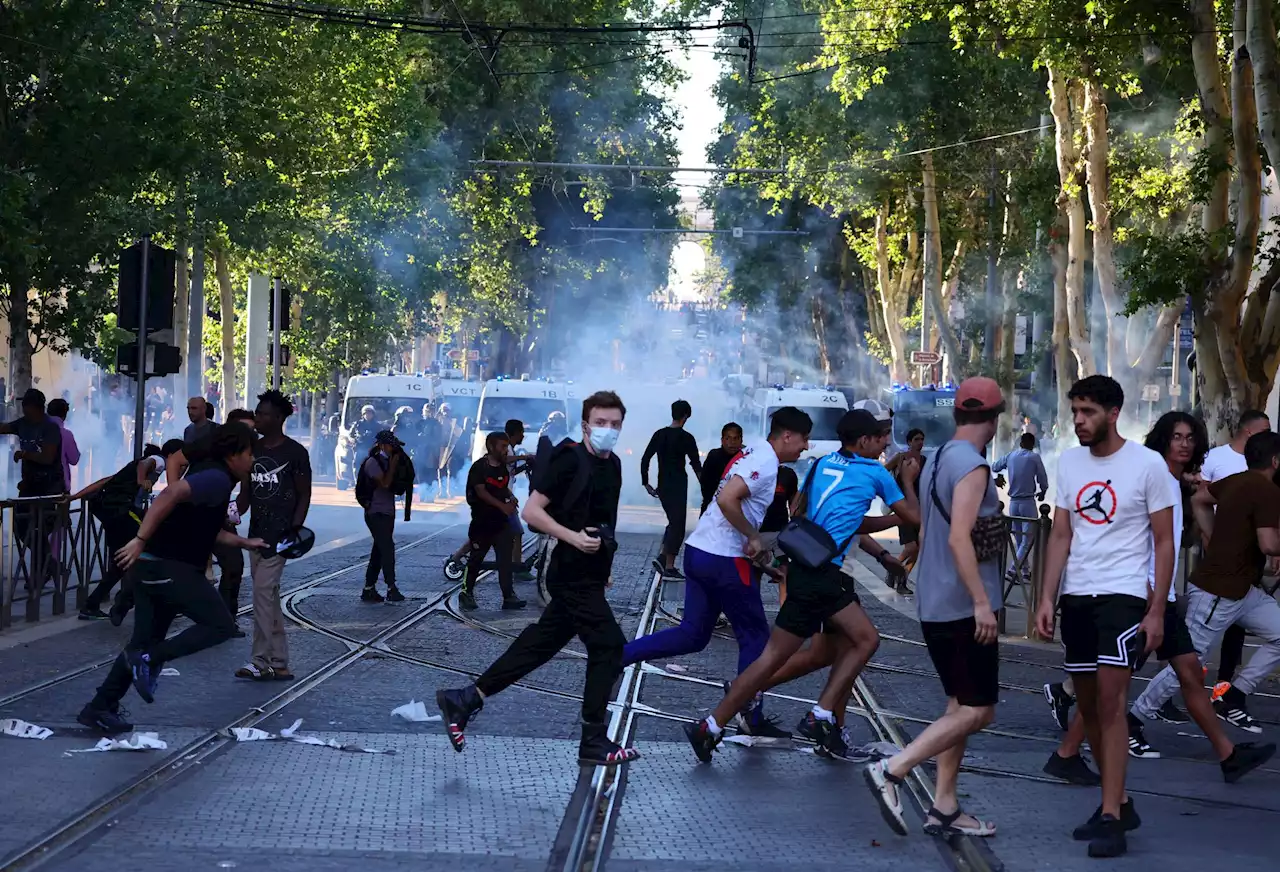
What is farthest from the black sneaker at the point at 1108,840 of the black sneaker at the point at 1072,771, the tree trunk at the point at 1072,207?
the tree trunk at the point at 1072,207

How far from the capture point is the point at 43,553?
1338 cm

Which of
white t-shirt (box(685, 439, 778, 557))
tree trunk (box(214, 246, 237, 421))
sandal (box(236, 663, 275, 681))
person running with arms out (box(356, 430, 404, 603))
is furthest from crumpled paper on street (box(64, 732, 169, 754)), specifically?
tree trunk (box(214, 246, 237, 421))

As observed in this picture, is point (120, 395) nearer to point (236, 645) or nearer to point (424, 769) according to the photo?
point (236, 645)

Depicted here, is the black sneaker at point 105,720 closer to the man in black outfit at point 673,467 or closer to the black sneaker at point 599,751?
the black sneaker at point 599,751

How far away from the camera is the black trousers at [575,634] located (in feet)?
26.3

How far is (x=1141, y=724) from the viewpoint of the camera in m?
8.98

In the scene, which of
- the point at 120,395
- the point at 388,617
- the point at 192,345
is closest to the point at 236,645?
the point at 388,617

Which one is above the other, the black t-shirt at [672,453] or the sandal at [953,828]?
the black t-shirt at [672,453]

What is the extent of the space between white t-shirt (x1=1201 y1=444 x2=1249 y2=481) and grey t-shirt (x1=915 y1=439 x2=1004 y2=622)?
3510 mm

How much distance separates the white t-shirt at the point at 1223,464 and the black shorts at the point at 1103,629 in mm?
3398

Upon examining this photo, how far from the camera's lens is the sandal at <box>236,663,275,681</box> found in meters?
10.4

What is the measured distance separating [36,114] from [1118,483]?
15508 millimetres

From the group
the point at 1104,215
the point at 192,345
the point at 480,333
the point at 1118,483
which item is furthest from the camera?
the point at 480,333

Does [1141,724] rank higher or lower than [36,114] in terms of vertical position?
lower
